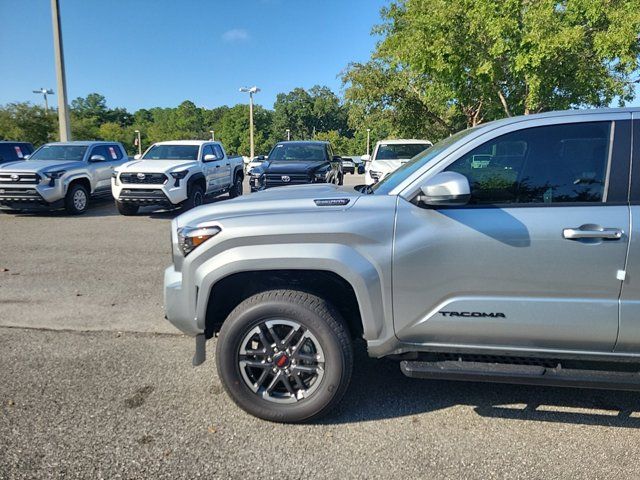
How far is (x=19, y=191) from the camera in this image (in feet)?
36.2

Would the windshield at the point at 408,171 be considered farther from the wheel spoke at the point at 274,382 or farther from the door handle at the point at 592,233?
the wheel spoke at the point at 274,382

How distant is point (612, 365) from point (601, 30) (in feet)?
46.2

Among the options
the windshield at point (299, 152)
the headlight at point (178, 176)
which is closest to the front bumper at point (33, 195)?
the headlight at point (178, 176)

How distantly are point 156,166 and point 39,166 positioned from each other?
2847 mm

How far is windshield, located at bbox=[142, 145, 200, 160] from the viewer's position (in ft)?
39.7

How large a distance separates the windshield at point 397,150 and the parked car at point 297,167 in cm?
174

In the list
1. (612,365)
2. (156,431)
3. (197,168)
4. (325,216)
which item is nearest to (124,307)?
(156,431)

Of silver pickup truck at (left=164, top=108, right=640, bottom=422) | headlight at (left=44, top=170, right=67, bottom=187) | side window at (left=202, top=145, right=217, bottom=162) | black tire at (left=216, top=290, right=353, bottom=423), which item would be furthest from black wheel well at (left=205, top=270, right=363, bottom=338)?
headlight at (left=44, top=170, right=67, bottom=187)

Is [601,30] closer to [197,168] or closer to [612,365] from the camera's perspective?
[197,168]

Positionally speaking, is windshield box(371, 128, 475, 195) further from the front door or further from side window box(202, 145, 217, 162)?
side window box(202, 145, 217, 162)

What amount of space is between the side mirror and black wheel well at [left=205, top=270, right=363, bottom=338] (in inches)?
29.3

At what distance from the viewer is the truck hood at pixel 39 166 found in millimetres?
10992

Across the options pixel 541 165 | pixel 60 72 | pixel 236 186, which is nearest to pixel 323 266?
pixel 541 165

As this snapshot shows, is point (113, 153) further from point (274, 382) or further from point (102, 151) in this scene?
point (274, 382)
